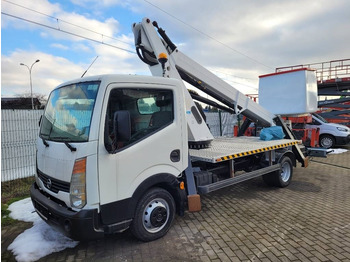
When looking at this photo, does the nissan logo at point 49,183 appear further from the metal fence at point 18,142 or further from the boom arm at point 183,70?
the metal fence at point 18,142

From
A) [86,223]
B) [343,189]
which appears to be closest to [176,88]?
[86,223]

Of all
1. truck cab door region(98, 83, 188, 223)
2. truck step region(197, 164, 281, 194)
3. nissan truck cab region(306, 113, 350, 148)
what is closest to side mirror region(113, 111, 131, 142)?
truck cab door region(98, 83, 188, 223)

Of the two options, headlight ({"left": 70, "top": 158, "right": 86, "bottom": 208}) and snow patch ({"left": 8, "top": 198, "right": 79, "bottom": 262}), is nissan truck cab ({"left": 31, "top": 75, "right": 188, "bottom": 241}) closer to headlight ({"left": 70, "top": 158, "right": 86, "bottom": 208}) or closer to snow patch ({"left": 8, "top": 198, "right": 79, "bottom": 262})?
headlight ({"left": 70, "top": 158, "right": 86, "bottom": 208})

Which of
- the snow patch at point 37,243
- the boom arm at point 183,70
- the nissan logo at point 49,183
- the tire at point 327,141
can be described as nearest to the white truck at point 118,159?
the nissan logo at point 49,183

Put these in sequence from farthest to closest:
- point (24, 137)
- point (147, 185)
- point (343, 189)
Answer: point (24, 137) → point (343, 189) → point (147, 185)

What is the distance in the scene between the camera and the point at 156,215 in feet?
11.4

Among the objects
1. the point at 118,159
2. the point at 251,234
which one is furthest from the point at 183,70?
the point at 251,234

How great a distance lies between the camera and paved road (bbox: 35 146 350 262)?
3191 millimetres

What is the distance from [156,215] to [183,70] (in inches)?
119

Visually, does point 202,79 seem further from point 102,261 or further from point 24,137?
point 24,137

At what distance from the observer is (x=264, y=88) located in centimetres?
788

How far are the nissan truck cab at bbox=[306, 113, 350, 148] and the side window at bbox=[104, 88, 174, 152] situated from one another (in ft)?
34.9

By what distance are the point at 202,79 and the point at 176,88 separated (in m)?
1.79

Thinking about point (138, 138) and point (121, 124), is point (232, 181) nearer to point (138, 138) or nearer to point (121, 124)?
point (138, 138)
